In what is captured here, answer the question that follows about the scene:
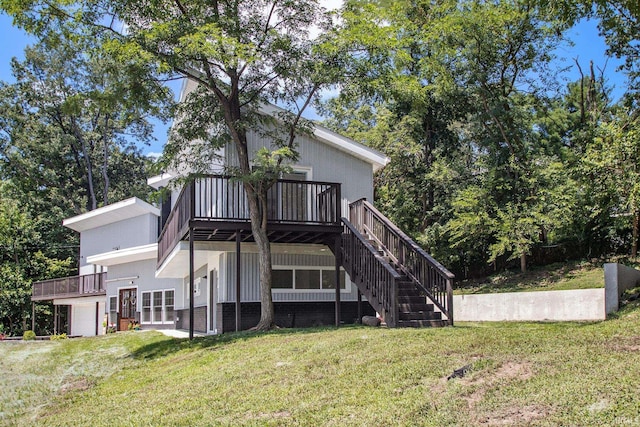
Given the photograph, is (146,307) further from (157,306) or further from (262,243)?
(262,243)

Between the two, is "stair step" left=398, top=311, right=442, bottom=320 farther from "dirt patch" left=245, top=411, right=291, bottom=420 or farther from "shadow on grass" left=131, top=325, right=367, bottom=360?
"dirt patch" left=245, top=411, right=291, bottom=420

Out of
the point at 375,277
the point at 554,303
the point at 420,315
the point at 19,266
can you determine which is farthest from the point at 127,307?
the point at 554,303

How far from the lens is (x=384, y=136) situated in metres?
24.1

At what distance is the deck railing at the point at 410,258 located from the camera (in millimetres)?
11930

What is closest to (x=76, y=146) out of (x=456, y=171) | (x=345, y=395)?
(x=456, y=171)

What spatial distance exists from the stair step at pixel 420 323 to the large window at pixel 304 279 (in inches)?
203

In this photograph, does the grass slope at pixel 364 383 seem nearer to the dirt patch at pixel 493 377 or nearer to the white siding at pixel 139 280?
the dirt patch at pixel 493 377

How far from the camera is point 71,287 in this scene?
32.5 m

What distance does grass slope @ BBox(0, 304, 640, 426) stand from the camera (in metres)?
5.46

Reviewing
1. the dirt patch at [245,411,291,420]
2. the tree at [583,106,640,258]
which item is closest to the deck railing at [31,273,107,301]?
the tree at [583,106,640,258]

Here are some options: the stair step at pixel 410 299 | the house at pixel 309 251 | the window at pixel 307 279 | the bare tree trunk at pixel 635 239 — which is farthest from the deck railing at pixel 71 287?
the bare tree trunk at pixel 635 239

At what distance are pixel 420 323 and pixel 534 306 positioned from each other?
4976mm

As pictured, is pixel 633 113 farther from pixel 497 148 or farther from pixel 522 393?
pixel 522 393

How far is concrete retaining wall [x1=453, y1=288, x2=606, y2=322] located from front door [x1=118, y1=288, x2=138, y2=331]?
15761 millimetres
